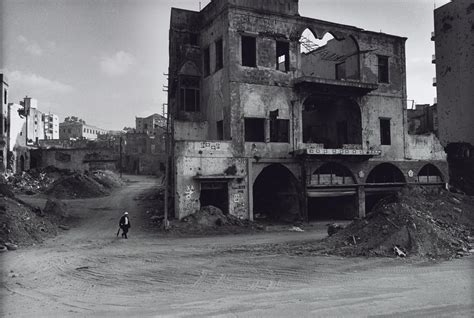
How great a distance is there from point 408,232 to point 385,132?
51.6 ft

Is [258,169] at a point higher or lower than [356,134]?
lower

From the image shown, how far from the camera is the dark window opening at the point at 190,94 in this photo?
2820 centimetres

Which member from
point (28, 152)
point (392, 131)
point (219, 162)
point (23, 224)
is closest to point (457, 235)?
point (219, 162)

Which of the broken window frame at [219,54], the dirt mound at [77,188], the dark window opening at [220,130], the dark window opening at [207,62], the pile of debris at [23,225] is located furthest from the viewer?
the dirt mound at [77,188]

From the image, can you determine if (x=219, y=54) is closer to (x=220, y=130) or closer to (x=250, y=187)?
(x=220, y=130)

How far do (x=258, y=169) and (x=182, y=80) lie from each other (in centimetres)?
815

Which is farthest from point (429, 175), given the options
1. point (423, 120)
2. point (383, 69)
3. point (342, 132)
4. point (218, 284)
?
point (218, 284)

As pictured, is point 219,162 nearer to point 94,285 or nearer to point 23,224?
point 23,224

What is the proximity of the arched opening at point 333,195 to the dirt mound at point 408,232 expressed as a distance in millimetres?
7752

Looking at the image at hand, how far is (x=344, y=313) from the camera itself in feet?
28.4

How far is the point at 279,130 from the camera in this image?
87.7 feet

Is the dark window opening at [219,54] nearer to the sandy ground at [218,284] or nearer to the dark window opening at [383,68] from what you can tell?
the dark window opening at [383,68]

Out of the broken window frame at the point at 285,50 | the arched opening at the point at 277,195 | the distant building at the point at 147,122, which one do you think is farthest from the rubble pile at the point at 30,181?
the distant building at the point at 147,122

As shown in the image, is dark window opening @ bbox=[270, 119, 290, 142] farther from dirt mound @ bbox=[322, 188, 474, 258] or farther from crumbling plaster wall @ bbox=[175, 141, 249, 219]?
Result: dirt mound @ bbox=[322, 188, 474, 258]
